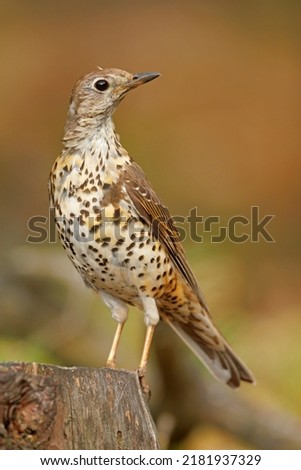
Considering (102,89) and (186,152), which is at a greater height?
(102,89)

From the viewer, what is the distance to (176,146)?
484 inches

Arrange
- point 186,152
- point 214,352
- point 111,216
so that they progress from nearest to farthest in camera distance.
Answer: point 111,216 < point 214,352 < point 186,152

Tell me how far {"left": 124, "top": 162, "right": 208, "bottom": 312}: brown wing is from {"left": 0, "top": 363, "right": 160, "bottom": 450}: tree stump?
3.35ft

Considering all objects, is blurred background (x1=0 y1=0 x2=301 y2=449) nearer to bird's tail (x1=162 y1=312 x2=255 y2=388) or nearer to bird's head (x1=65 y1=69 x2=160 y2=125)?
bird's tail (x1=162 y1=312 x2=255 y2=388)

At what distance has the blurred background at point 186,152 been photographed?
7070 mm

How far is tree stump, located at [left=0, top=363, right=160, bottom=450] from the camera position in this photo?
371cm

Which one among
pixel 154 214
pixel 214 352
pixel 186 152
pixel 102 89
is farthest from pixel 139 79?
pixel 186 152

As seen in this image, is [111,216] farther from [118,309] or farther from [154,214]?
[118,309]

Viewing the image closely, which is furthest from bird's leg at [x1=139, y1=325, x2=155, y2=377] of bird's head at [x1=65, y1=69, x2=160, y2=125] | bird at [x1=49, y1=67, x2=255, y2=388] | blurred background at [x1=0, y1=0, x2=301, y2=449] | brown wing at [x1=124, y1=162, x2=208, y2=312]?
blurred background at [x1=0, y1=0, x2=301, y2=449]

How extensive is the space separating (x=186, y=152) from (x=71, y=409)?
27.8ft

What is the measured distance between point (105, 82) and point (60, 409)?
2.00 metres

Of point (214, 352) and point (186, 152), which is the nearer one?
point (214, 352)

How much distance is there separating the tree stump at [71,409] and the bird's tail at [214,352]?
157 centimetres

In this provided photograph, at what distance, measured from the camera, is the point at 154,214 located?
5176 millimetres
